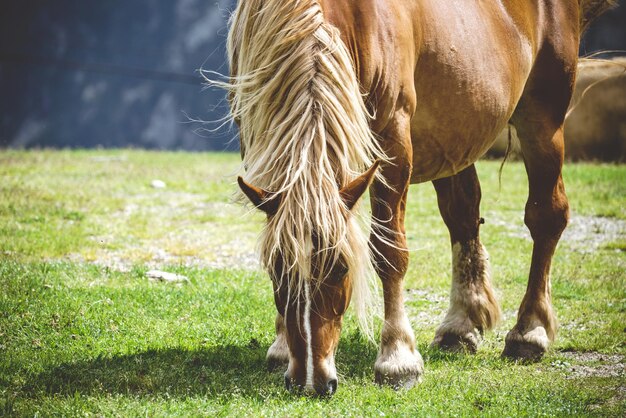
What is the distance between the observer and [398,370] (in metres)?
4.43

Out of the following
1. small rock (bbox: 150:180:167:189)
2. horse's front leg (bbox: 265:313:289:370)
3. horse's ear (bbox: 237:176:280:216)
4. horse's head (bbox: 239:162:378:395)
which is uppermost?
horse's ear (bbox: 237:176:280:216)

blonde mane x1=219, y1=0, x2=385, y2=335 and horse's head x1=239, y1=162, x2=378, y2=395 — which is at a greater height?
blonde mane x1=219, y1=0, x2=385, y2=335

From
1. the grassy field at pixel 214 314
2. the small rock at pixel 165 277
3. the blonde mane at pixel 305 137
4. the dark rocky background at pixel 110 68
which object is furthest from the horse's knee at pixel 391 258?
the dark rocky background at pixel 110 68

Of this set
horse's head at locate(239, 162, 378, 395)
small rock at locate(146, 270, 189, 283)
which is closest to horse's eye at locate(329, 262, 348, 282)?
horse's head at locate(239, 162, 378, 395)

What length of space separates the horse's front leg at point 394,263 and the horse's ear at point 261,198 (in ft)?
2.35

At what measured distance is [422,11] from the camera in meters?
4.71

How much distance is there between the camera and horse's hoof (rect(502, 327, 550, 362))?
5.32 m

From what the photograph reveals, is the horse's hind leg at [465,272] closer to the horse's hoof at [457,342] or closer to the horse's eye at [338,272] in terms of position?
the horse's hoof at [457,342]

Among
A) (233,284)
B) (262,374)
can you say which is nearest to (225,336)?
(262,374)

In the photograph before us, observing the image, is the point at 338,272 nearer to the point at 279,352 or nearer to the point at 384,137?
the point at 384,137

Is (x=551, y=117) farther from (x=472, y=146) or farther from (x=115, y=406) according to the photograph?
(x=115, y=406)

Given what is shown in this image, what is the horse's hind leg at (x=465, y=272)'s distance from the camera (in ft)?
18.2

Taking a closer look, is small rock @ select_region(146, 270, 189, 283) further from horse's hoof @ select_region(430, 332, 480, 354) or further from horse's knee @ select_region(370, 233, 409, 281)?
horse's knee @ select_region(370, 233, 409, 281)

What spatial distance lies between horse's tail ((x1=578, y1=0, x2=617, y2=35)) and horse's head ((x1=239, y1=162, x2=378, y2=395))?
3.22m
